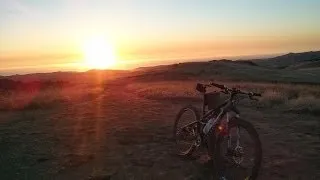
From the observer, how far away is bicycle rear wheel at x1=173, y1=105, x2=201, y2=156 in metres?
9.50

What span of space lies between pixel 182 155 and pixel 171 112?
7.03 m

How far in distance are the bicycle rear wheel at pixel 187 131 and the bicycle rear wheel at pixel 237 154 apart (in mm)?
1342

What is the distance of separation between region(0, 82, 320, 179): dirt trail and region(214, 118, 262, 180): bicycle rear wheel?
0.50 metres

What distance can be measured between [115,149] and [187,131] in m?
1.77

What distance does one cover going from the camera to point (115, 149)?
10.4m

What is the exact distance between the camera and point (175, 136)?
10.6m

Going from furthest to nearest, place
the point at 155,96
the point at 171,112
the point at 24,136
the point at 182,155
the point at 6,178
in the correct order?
the point at 155,96
the point at 171,112
the point at 24,136
the point at 182,155
the point at 6,178

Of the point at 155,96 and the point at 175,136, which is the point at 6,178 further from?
the point at 155,96

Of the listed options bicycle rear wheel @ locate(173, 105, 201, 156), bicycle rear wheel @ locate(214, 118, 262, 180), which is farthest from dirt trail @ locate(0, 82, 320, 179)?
bicycle rear wheel @ locate(214, 118, 262, 180)

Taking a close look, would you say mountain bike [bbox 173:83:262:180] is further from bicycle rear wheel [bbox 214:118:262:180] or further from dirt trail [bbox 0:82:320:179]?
dirt trail [bbox 0:82:320:179]

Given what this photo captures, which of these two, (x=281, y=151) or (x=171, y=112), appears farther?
(x=171, y=112)

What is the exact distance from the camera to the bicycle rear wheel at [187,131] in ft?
31.2

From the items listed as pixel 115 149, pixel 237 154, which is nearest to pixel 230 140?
pixel 237 154

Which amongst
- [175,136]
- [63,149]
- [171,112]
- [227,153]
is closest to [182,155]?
[175,136]
